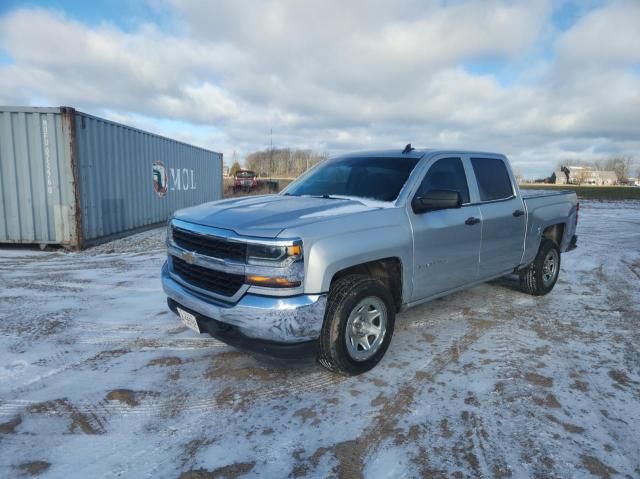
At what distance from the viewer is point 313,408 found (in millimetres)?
2959

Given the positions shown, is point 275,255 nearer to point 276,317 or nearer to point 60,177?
point 276,317

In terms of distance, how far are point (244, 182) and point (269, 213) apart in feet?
100

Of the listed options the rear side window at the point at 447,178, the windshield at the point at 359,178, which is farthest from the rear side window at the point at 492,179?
the windshield at the point at 359,178

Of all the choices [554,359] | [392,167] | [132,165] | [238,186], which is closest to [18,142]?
[132,165]

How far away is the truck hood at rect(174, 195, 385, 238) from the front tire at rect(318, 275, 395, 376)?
0.57 m

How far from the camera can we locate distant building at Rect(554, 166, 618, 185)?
126m

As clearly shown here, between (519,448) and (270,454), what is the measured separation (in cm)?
152

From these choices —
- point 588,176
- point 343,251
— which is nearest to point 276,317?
point 343,251

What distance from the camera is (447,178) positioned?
14.0ft

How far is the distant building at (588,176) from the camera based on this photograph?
413ft

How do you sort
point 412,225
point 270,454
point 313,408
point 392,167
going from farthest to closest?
point 392,167
point 412,225
point 313,408
point 270,454

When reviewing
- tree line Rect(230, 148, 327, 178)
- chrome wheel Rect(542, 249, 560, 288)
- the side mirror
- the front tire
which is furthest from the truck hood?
tree line Rect(230, 148, 327, 178)

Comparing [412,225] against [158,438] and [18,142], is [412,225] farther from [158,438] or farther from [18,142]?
[18,142]

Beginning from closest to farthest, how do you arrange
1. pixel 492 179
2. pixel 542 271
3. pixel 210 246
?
pixel 210 246 < pixel 492 179 < pixel 542 271
